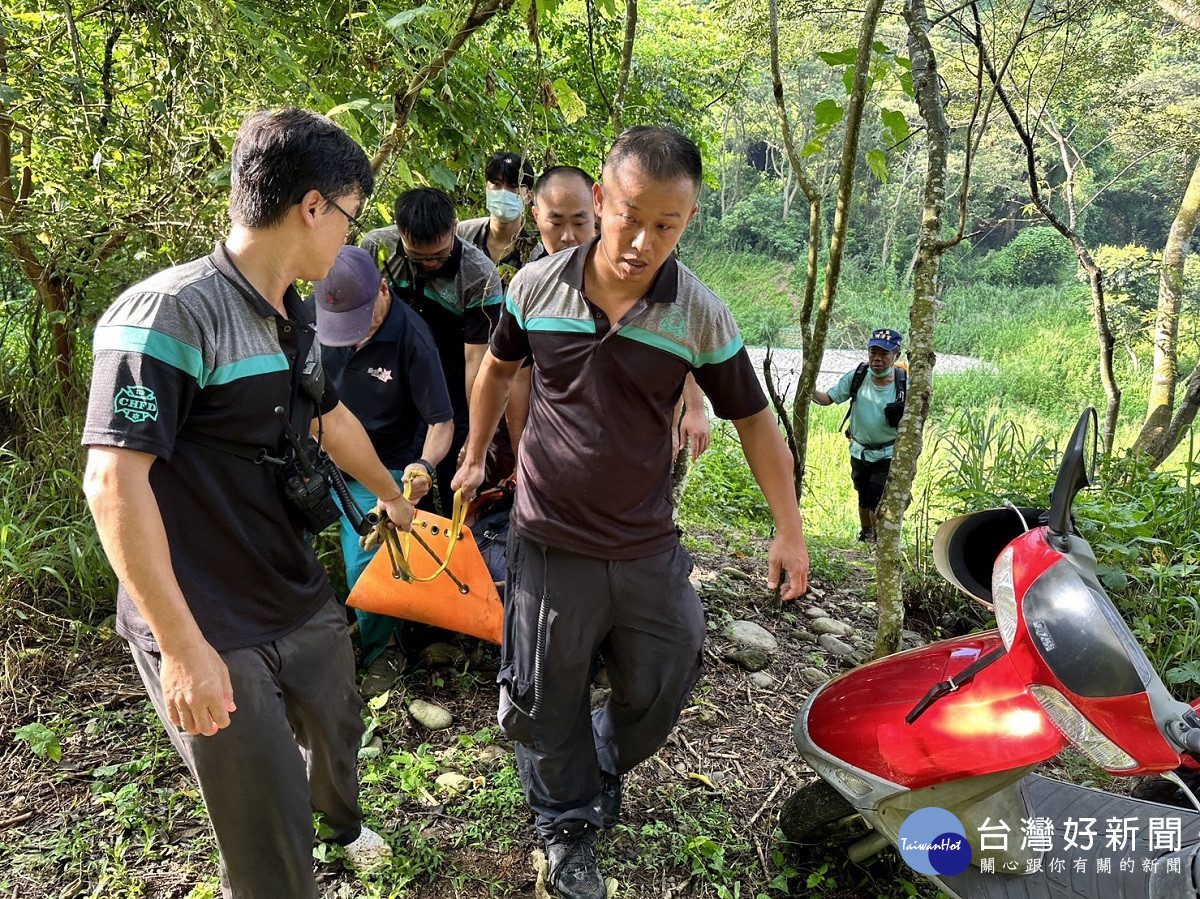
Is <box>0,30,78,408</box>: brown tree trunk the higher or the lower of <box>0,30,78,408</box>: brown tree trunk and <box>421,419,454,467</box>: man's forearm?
the higher

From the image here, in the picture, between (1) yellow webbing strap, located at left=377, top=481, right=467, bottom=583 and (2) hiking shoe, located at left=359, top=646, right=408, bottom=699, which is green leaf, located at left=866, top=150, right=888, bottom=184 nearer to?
(1) yellow webbing strap, located at left=377, top=481, right=467, bottom=583

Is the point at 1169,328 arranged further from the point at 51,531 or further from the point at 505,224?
the point at 51,531

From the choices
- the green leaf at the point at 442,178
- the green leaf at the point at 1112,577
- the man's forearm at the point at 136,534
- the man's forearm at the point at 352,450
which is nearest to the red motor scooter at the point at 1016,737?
the green leaf at the point at 1112,577

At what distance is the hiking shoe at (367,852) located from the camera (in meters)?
2.22

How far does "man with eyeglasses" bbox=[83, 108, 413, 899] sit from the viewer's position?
145 centimetres

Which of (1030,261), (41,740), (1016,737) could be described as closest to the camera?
(1016,737)

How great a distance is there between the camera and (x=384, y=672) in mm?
2986

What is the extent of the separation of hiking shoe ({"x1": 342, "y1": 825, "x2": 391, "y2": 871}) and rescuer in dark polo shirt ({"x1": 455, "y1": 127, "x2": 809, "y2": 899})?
0.41 metres

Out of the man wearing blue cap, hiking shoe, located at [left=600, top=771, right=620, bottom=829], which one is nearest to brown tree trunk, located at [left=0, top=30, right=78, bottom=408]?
hiking shoe, located at [left=600, top=771, right=620, bottom=829]

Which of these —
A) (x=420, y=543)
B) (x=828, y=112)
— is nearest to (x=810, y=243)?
(x=828, y=112)

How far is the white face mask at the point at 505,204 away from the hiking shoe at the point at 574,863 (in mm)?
2328

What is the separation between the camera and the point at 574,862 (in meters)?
2.20

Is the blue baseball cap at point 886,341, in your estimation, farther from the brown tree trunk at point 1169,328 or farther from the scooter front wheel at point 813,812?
the scooter front wheel at point 813,812

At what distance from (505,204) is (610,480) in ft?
5.76
